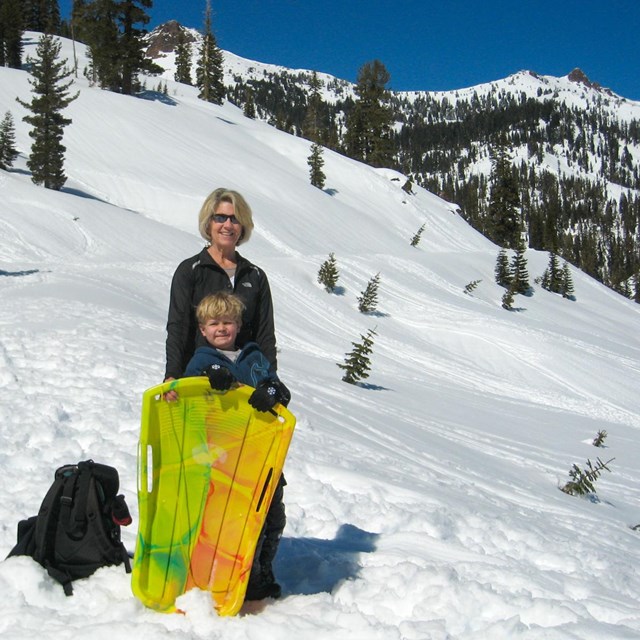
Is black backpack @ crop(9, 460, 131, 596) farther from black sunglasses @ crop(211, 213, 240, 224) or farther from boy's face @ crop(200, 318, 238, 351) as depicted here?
black sunglasses @ crop(211, 213, 240, 224)

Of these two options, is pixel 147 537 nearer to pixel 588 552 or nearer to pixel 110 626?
pixel 110 626

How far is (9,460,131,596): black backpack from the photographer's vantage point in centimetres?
308

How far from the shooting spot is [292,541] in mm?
4145

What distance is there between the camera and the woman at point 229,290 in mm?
3215

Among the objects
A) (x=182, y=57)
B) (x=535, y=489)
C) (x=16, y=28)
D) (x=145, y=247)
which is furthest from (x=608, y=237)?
(x=535, y=489)

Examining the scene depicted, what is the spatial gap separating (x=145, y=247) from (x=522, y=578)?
20.2m

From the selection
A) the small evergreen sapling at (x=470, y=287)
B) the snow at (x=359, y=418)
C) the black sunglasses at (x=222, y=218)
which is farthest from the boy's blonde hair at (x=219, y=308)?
the small evergreen sapling at (x=470, y=287)

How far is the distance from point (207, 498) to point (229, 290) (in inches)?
42.9

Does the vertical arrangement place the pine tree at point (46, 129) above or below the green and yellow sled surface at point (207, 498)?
above

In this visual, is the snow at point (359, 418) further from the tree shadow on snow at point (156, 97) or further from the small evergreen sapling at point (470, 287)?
the tree shadow on snow at point (156, 97)

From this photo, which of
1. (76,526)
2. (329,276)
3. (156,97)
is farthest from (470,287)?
(156,97)

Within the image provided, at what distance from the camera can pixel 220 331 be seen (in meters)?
3.01

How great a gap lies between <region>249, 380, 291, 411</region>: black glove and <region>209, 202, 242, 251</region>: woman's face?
88 centimetres

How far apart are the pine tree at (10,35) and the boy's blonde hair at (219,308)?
56.3 m
